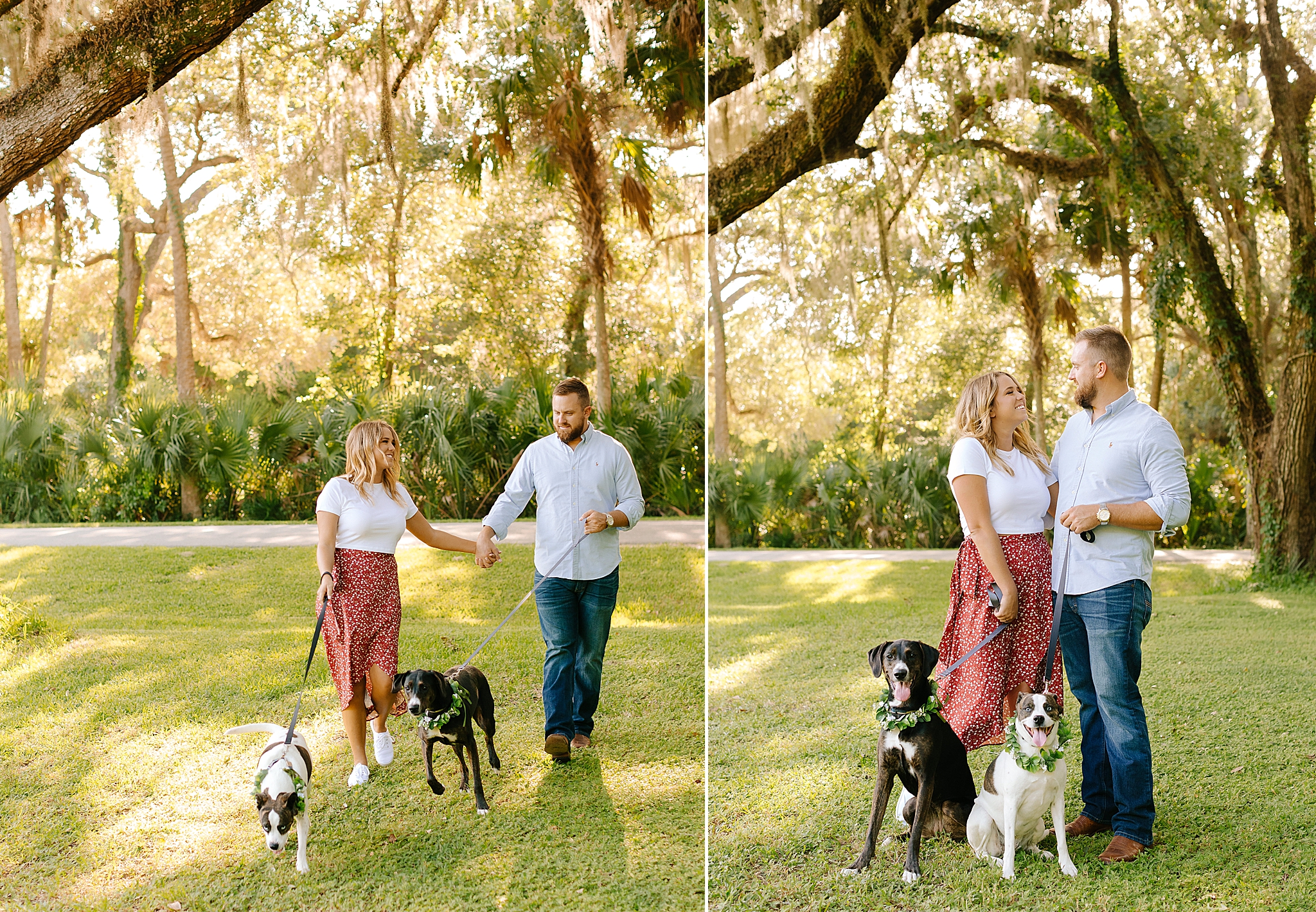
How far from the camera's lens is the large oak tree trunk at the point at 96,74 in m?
3.77

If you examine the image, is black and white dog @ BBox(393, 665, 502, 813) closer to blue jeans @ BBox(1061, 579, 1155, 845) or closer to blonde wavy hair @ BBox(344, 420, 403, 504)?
blonde wavy hair @ BBox(344, 420, 403, 504)

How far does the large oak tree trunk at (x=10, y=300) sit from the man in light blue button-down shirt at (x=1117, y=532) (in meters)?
4.57

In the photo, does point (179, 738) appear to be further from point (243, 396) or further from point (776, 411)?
point (776, 411)

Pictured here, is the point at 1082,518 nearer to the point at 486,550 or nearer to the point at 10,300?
the point at 486,550

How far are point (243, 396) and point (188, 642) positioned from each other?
44.4 inches

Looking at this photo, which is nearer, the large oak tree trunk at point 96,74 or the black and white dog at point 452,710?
the black and white dog at point 452,710

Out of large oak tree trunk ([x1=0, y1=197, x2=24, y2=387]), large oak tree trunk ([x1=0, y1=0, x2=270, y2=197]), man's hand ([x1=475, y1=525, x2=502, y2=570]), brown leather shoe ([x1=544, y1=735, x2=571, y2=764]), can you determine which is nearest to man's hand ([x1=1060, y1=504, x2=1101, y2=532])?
man's hand ([x1=475, y1=525, x2=502, y2=570])

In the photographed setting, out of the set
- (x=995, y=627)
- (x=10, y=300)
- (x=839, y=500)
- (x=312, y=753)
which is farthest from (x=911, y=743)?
(x=839, y=500)

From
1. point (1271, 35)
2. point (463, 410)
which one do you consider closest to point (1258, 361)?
point (1271, 35)

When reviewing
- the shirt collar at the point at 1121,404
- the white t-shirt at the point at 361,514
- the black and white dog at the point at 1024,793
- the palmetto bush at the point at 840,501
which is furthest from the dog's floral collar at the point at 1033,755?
the palmetto bush at the point at 840,501

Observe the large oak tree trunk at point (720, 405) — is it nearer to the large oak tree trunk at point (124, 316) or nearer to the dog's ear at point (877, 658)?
the large oak tree trunk at point (124, 316)

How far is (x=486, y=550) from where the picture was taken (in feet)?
9.36

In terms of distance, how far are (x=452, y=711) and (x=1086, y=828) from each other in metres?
1.94

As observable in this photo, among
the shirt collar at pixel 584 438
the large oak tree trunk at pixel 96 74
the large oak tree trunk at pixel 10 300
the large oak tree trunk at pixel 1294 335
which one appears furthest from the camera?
the large oak tree trunk at pixel 1294 335
